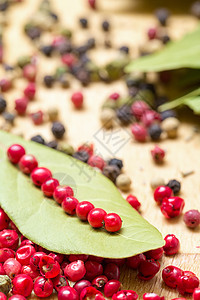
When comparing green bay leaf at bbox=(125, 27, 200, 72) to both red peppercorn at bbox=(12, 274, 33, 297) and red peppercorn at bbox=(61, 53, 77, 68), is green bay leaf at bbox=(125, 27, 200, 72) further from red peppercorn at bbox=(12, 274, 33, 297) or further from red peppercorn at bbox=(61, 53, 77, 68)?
red peppercorn at bbox=(12, 274, 33, 297)

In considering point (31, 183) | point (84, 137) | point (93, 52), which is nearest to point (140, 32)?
point (93, 52)

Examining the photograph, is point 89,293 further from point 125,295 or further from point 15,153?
point 15,153

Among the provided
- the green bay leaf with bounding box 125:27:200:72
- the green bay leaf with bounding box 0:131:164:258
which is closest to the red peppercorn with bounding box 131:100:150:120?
the green bay leaf with bounding box 125:27:200:72

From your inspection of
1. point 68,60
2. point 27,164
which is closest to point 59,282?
point 27,164

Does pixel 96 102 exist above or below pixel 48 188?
below

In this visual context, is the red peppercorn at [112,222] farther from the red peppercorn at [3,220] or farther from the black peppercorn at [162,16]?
the black peppercorn at [162,16]

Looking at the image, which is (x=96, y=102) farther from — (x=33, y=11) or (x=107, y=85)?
(x=33, y=11)

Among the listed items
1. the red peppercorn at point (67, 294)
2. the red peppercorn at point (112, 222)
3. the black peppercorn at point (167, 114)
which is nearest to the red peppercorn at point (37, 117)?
the black peppercorn at point (167, 114)
